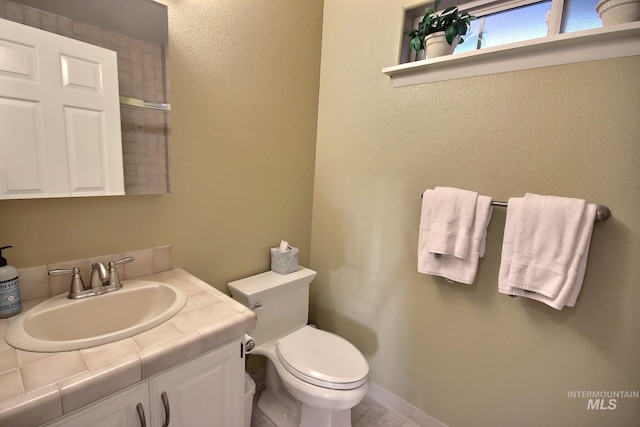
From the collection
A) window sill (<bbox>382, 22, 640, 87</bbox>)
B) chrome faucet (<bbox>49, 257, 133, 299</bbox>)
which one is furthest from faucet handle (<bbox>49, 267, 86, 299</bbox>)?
window sill (<bbox>382, 22, 640, 87</bbox>)

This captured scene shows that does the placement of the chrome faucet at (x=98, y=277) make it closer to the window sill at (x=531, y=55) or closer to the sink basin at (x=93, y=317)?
the sink basin at (x=93, y=317)

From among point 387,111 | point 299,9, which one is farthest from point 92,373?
point 299,9

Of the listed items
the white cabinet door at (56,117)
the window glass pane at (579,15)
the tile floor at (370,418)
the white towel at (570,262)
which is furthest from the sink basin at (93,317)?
the window glass pane at (579,15)

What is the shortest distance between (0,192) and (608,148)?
201 centimetres

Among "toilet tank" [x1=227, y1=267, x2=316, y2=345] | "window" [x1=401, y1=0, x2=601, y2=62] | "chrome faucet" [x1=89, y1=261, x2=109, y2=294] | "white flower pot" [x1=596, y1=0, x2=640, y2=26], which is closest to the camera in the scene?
"white flower pot" [x1=596, y1=0, x2=640, y2=26]

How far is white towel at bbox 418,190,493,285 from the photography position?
1257 millimetres

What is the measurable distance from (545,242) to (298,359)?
1.14m

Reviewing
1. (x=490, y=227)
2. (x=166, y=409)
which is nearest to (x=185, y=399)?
(x=166, y=409)

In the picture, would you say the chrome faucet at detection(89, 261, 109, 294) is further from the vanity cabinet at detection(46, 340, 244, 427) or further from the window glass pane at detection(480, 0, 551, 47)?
the window glass pane at detection(480, 0, 551, 47)

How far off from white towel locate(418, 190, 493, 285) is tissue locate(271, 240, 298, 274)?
707 mm

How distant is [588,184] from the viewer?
1083 mm

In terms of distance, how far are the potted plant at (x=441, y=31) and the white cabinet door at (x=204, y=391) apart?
1495 mm

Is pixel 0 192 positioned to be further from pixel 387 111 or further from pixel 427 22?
pixel 427 22

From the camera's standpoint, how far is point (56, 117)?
0.98 metres
